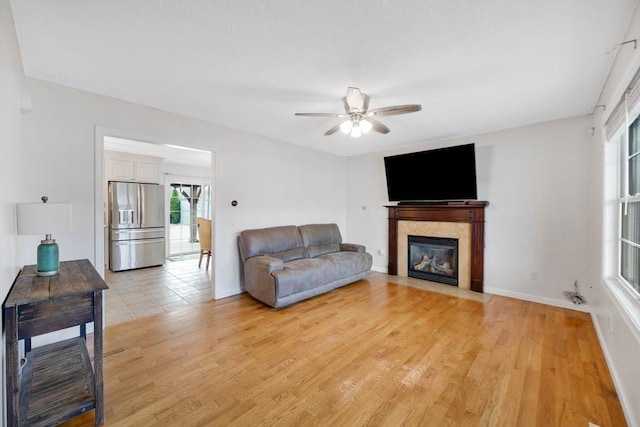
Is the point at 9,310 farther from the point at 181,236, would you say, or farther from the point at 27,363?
the point at 181,236

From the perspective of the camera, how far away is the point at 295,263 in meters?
3.74

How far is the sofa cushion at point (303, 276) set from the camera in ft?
10.6

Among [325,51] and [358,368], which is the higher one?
[325,51]

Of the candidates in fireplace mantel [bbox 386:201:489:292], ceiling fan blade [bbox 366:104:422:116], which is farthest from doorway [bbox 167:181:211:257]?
ceiling fan blade [bbox 366:104:422:116]

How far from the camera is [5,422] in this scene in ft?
4.33

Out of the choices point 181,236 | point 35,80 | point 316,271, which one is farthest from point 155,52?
point 181,236

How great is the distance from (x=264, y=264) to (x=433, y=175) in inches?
117

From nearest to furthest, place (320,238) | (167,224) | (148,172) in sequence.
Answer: (320,238) → (148,172) → (167,224)

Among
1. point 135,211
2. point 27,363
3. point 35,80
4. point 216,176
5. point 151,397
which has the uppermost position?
point 35,80

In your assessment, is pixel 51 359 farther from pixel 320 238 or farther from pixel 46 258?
pixel 320 238

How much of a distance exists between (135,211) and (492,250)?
655 cm

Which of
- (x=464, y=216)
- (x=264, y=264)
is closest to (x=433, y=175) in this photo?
(x=464, y=216)

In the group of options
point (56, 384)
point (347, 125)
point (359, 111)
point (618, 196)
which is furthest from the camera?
point (347, 125)

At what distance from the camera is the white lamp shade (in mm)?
1680
